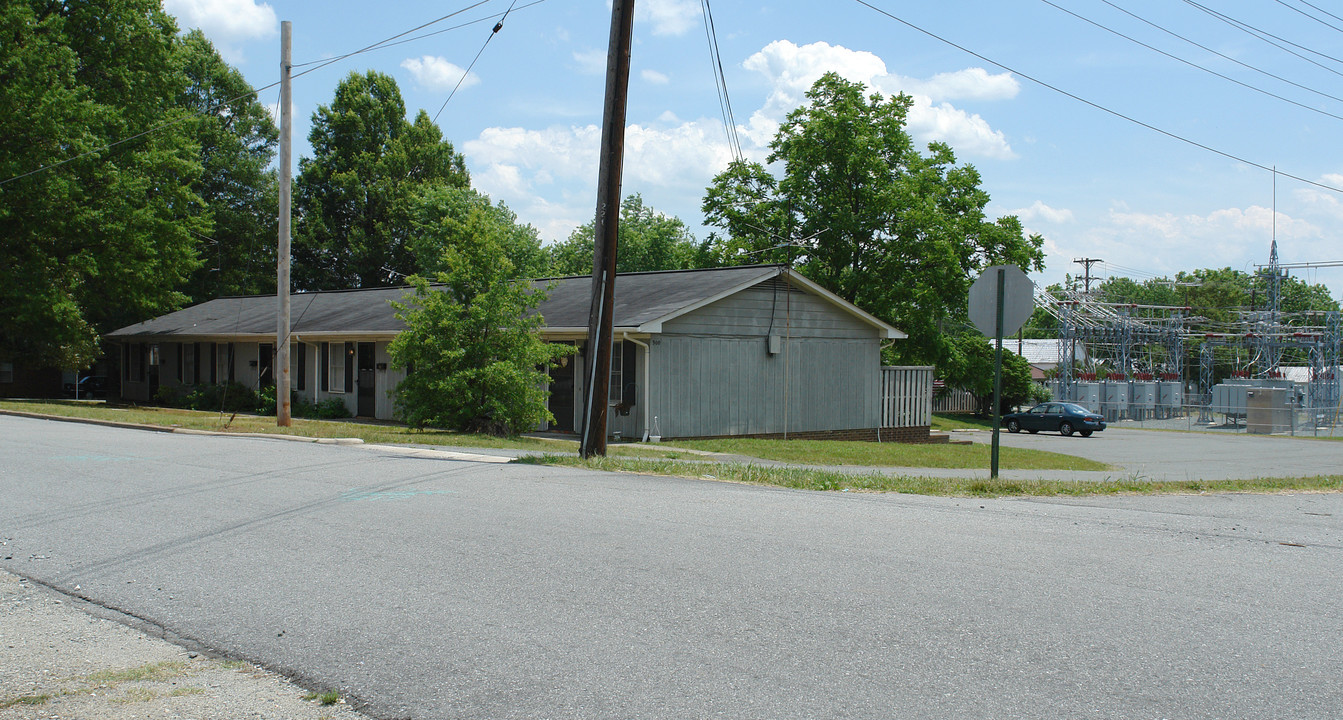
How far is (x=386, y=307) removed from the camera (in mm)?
31219

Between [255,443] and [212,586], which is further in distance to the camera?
[255,443]


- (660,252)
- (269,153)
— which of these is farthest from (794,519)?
(660,252)

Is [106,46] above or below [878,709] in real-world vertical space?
above

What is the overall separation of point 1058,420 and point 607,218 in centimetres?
3277

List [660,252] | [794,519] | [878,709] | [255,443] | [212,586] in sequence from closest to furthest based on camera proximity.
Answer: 1. [878,709]
2. [212,586]
3. [794,519]
4. [255,443]
5. [660,252]

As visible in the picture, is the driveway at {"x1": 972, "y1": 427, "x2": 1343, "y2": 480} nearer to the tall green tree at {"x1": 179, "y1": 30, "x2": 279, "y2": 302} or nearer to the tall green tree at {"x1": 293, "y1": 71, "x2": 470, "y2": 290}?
the tall green tree at {"x1": 293, "y1": 71, "x2": 470, "y2": 290}

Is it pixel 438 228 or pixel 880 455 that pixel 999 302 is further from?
pixel 438 228

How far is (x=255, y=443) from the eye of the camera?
17.1 m

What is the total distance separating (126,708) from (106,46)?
3686cm

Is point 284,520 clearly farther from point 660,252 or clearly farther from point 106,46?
point 660,252

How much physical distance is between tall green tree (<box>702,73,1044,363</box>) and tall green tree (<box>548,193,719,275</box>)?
71.3ft

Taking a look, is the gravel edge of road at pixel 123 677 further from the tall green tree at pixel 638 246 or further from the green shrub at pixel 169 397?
the tall green tree at pixel 638 246

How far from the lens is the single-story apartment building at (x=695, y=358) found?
73.8 feet

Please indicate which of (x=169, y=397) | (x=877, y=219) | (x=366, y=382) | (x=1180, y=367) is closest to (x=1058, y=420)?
(x=877, y=219)
